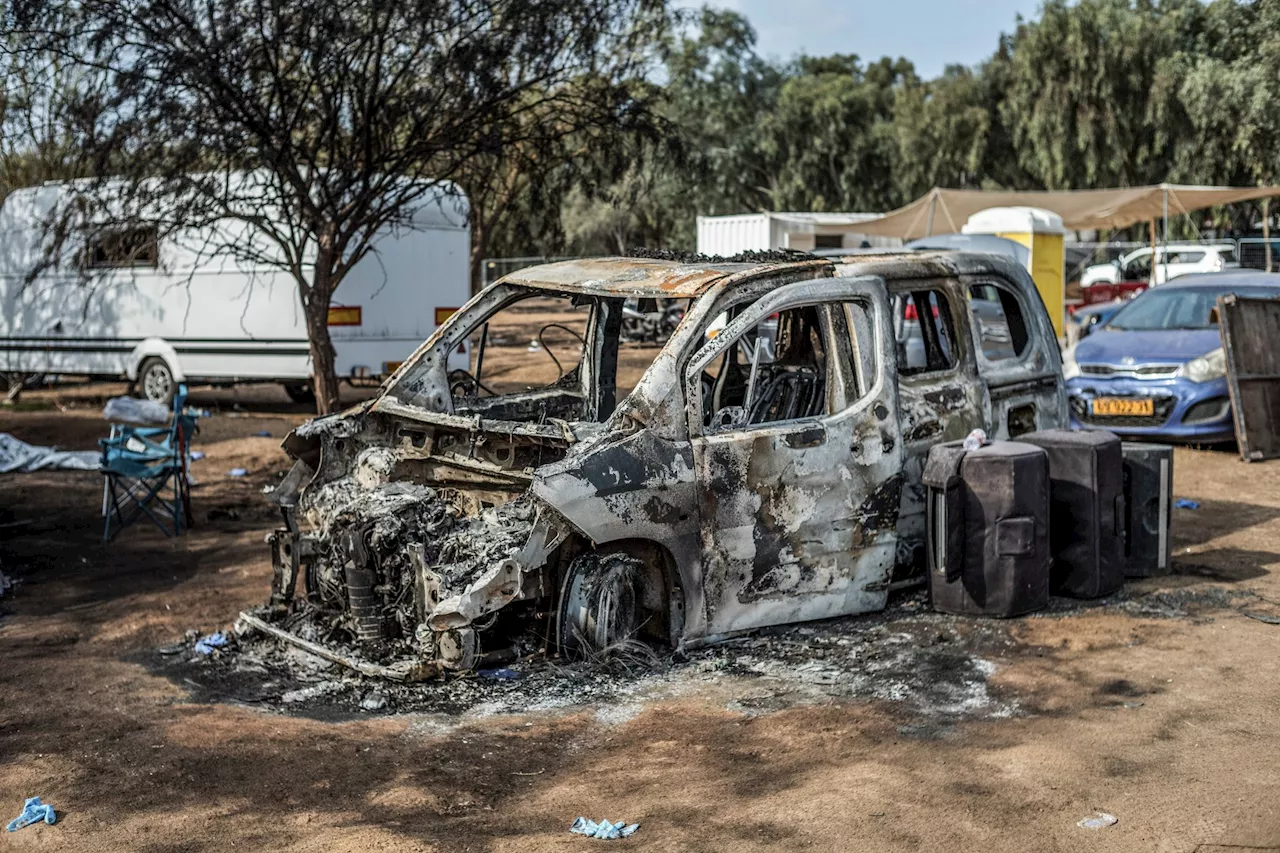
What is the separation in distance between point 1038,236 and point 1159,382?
11488mm

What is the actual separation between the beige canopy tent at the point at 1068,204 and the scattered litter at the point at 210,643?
20.7 meters

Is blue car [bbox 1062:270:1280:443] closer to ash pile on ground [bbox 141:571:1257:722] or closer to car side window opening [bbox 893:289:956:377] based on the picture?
car side window opening [bbox 893:289:956:377]

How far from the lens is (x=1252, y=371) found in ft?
40.4

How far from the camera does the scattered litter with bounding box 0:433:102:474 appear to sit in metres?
12.3

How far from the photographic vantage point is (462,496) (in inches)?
266

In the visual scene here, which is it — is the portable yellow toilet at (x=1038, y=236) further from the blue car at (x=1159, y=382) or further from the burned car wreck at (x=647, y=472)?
the burned car wreck at (x=647, y=472)

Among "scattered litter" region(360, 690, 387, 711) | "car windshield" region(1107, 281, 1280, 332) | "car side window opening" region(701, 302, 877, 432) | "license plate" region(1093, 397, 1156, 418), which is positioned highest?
"car windshield" region(1107, 281, 1280, 332)

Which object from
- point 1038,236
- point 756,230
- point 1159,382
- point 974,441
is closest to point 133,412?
point 974,441

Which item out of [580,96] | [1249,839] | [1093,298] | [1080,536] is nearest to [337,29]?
[580,96]

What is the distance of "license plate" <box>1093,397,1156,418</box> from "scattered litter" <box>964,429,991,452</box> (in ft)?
20.7

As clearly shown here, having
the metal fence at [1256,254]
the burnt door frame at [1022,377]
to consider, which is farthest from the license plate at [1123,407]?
the metal fence at [1256,254]

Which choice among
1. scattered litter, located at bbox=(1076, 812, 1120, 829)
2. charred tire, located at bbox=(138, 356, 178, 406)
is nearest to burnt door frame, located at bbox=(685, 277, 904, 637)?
scattered litter, located at bbox=(1076, 812, 1120, 829)

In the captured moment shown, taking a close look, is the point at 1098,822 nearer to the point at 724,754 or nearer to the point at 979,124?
the point at 724,754

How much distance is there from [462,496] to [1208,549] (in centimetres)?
497
